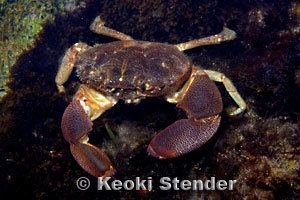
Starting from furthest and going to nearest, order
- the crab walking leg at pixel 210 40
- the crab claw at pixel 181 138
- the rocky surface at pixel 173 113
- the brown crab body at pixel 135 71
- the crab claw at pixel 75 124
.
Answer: the crab walking leg at pixel 210 40
the brown crab body at pixel 135 71
the crab claw at pixel 75 124
the rocky surface at pixel 173 113
the crab claw at pixel 181 138

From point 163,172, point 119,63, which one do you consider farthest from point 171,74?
point 163,172

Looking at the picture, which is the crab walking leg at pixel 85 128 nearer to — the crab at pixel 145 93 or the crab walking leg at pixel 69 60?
the crab at pixel 145 93

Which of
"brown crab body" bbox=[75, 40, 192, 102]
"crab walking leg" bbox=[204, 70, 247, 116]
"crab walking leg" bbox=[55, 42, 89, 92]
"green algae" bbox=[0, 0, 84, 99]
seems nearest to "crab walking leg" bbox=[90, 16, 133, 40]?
"crab walking leg" bbox=[55, 42, 89, 92]

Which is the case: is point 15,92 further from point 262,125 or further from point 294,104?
point 294,104

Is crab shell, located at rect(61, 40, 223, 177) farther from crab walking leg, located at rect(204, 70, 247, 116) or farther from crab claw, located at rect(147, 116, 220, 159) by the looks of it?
crab walking leg, located at rect(204, 70, 247, 116)

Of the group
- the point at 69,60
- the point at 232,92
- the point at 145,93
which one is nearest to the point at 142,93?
the point at 145,93

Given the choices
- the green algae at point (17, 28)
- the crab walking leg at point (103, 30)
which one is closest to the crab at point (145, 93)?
the crab walking leg at point (103, 30)
